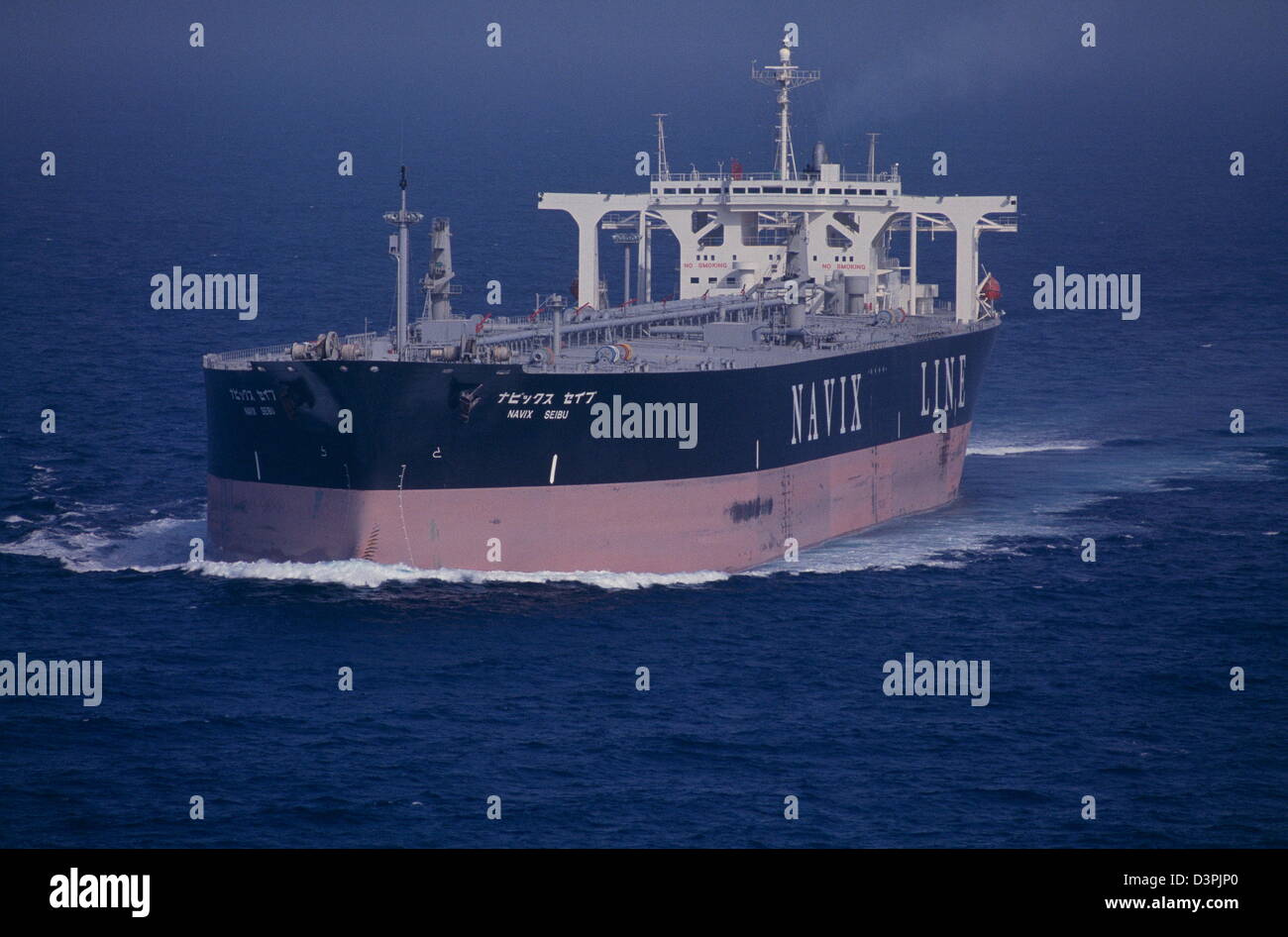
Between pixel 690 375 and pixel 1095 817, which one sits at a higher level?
pixel 690 375

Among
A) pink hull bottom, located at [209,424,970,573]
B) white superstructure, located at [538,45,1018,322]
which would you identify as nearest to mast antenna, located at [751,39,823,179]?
white superstructure, located at [538,45,1018,322]

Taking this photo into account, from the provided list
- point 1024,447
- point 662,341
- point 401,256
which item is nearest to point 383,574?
point 401,256

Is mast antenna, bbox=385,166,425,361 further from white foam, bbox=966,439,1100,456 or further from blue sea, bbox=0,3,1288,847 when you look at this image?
white foam, bbox=966,439,1100,456

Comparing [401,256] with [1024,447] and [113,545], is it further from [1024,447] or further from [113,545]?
[1024,447]
